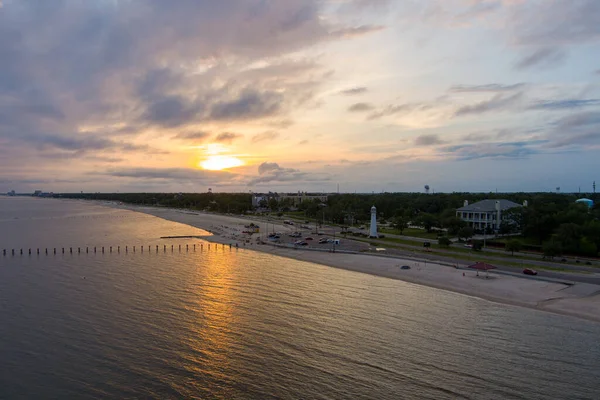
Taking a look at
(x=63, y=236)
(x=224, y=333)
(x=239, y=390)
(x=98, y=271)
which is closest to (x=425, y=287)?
(x=224, y=333)

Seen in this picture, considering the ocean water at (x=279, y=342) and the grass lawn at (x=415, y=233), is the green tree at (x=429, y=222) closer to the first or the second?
the grass lawn at (x=415, y=233)

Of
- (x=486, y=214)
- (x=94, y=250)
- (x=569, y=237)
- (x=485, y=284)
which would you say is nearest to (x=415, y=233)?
(x=486, y=214)

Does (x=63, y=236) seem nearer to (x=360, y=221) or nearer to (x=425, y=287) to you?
(x=360, y=221)

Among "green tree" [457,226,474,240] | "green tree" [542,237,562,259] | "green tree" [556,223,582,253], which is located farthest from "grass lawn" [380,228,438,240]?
"green tree" [542,237,562,259]

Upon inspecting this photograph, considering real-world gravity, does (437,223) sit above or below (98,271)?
above

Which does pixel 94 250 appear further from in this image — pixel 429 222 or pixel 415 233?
pixel 429 222
